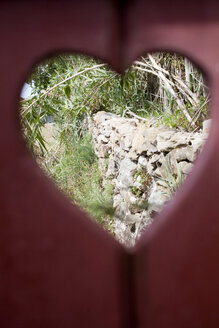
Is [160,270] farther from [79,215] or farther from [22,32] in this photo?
[22,32]

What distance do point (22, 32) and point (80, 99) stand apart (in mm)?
3089

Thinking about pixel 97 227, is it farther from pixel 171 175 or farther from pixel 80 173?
pixel 80 173

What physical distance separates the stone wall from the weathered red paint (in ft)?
3.76

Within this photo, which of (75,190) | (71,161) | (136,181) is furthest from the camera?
(71,161)

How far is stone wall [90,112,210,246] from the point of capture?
177cm

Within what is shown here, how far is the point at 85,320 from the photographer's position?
0.49 m

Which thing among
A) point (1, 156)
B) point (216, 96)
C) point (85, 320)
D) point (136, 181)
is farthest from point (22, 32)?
point (136, 181)

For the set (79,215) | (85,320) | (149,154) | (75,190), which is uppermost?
(79,215)

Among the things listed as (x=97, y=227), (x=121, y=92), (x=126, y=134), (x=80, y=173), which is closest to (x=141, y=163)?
(x=126, y=134)

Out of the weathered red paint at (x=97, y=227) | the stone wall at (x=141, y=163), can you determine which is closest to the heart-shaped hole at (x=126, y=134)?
the stone wall at (x=141, y=163)

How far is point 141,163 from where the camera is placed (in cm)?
245

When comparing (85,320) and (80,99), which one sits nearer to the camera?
(85,320)

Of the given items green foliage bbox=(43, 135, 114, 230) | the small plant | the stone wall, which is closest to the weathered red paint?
the stone wall

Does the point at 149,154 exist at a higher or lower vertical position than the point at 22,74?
lower
